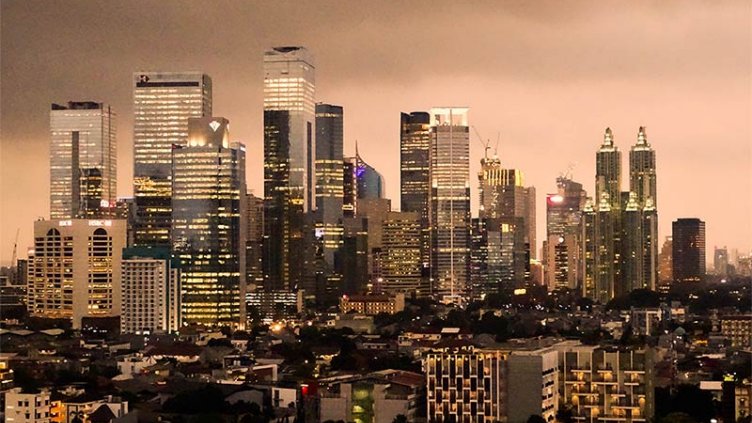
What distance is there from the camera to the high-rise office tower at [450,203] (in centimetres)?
7869

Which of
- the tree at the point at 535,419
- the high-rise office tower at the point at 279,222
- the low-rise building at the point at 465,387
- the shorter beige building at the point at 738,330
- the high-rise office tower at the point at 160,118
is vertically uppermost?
the high-rise office tower at the point at 160,118

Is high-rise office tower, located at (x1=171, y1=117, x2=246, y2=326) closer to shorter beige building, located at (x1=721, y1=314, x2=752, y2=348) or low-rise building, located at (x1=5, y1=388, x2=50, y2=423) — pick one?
shorter beige building, located at (x1=721, y1=314, x2=752, y2=348)

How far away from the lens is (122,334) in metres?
49.8

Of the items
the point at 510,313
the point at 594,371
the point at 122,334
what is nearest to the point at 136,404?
the point at 594,371

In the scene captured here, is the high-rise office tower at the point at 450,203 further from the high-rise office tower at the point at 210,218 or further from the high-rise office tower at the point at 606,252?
the high-rise office tower at the point at 210,218

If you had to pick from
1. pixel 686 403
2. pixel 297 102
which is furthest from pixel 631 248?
pixel 686 403

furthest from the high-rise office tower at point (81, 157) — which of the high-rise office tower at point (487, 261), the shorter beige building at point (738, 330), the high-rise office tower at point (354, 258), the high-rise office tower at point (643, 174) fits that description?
the shorter beige building at point (738, 330)

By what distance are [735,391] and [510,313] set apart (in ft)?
110

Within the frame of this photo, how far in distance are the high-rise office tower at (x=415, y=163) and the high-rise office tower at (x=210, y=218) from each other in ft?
92.7

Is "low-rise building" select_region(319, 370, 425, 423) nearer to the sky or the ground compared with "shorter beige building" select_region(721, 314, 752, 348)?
nearer to the sky

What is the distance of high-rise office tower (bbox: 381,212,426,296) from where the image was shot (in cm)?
7550

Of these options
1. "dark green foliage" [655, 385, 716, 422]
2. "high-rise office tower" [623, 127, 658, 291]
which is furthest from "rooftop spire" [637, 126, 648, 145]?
"dark green foliage" [655, 385, 716, 422]

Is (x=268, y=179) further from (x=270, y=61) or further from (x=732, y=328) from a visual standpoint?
(x=732, y=328)

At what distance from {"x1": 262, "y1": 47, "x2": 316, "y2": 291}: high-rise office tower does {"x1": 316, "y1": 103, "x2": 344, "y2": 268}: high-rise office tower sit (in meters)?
0.67
